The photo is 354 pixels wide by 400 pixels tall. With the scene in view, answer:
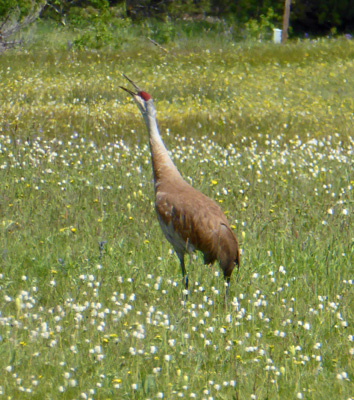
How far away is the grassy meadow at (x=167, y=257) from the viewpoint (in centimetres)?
417

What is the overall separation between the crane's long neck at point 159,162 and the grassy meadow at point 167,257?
671 mm

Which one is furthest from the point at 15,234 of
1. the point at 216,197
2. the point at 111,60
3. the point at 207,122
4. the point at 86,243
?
the point at 111,60

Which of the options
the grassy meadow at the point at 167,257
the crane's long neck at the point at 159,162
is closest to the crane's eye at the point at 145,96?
the crane's long neck at the point at 159,162

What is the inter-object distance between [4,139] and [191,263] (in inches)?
196

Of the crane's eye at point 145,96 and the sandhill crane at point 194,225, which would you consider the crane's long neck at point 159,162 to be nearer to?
the sandhill crane at point 194,225

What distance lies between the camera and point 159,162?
611cm

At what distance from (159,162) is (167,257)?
85 centimetres

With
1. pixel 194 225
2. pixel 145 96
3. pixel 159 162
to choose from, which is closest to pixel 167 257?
pixel 194 225

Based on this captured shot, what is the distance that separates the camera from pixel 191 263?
18.3ft

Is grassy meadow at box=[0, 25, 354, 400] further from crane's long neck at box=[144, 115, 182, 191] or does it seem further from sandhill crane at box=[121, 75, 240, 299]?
crane's long neck at box=[144, 115, 182, 191]

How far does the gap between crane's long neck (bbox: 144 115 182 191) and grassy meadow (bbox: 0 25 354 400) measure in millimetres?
671

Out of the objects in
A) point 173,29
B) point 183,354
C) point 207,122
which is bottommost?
point 173,29

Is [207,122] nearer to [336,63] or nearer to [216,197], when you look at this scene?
[216,197]

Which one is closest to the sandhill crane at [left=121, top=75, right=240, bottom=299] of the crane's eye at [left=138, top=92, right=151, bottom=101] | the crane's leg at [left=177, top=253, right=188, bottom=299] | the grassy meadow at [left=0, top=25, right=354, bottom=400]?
the crane's leg at [left=177, top=253, right=188, bottom=299]
